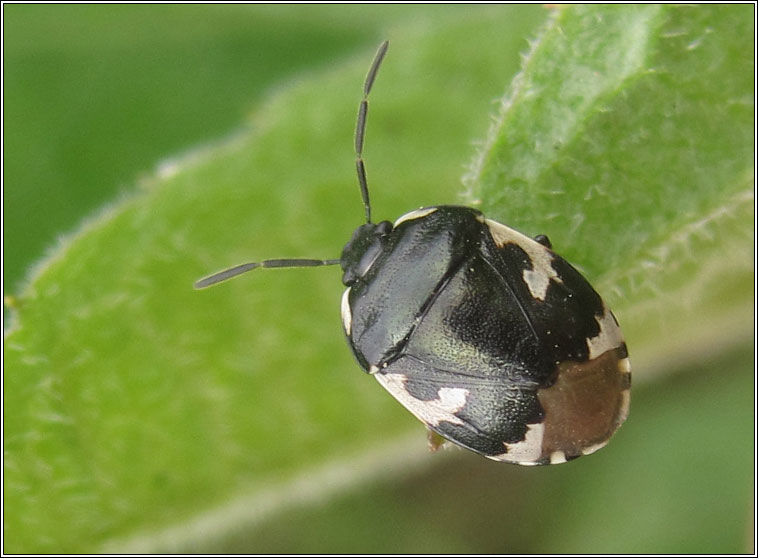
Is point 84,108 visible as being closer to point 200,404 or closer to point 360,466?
point 200,404

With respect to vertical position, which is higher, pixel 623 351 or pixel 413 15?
pixel 413 15

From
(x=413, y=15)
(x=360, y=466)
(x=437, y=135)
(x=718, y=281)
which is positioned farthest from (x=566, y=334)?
(x=413, y=15)

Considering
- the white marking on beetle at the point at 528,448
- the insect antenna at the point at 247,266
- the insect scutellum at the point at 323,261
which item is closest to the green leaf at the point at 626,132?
the white marking on beetle at the point at 528,448

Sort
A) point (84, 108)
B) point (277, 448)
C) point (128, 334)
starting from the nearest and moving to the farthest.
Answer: point (128, 334), point (277, 448), point (84, 108)

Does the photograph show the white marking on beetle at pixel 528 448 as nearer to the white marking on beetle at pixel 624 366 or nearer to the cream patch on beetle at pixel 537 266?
the white marking on beetle at pixel 624 366

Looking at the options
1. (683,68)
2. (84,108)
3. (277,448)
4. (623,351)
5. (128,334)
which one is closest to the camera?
(683,68)

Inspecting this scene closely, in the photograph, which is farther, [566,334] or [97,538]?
[97,538]

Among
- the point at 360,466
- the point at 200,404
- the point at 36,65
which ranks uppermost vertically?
the point at 36,65

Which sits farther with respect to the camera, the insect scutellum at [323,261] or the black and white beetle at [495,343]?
the insect scutellum at [323,261]
